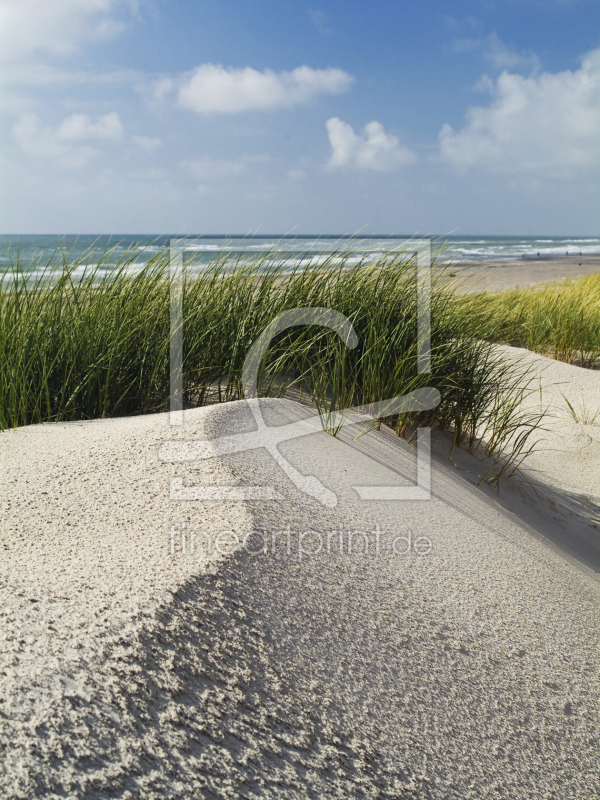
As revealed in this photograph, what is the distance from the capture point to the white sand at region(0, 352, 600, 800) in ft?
3.19

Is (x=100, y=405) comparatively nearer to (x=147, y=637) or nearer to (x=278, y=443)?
(x=278, y=443)

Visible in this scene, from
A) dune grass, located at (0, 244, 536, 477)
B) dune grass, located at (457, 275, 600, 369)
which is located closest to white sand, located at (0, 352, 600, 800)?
dune grass, located at (0, 244, 536, 477)

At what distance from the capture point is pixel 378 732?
45.8 inches

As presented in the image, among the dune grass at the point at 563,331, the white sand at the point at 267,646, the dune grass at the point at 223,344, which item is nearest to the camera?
the white sand at the point at 267,646

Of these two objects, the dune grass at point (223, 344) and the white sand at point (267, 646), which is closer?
the white sand at point (267, 646)

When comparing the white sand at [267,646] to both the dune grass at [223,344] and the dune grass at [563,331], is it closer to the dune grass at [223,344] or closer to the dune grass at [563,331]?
the dune grass at [223,344]

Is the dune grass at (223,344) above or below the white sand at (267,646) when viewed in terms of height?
above

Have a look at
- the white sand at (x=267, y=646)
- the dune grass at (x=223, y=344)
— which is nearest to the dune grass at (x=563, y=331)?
the dune grass at (x=223, y=344)

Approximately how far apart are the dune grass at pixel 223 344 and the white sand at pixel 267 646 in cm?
61

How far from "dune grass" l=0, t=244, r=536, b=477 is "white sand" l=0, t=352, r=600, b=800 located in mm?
607

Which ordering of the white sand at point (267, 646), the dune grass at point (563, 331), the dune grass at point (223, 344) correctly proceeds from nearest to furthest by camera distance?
the white sand at point (267, 646)
the dune grass at point (223, 344)
the dune grass at point (563, 331)

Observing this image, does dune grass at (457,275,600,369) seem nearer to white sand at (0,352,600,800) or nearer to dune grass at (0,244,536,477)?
dune grass at (0,244,536,477)

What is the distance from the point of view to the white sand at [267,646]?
38.3 inches

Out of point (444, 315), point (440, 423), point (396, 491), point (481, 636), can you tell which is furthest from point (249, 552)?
point (444, 315)
